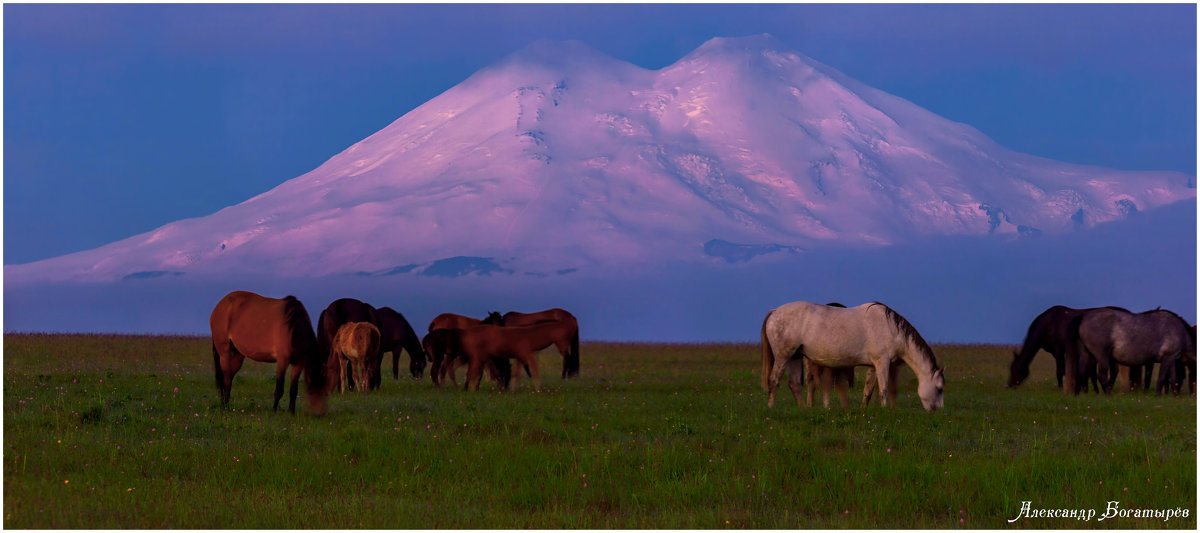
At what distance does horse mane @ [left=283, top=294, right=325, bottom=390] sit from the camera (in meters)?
17.1

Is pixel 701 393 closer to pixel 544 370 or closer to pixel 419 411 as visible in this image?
pixel 419 411

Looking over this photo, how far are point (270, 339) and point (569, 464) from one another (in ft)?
23.3

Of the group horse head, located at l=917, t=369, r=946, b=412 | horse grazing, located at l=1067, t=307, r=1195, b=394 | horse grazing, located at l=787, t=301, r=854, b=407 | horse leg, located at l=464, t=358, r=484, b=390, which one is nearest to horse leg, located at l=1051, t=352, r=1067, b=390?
horse grazing, located at l=1067, t=307, r=1195, b=394

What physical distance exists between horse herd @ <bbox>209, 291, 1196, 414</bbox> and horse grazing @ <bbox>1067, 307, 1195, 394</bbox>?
0.02 m

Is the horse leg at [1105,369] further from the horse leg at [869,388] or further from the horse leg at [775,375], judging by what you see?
the horse leg at [775,375]

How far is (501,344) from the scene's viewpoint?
23172 mm

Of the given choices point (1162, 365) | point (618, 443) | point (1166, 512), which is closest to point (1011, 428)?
point (1166, 512)

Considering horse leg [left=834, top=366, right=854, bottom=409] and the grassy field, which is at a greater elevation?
horse leg [left=834, top=366, right=854, bottom=409]

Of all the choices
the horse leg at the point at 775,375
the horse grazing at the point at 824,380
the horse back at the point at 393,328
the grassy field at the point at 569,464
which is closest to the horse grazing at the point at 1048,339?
the grassy field at the point at 569,464

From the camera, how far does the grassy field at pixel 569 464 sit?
1043 centimetres

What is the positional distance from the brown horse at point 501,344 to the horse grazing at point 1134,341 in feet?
42.5

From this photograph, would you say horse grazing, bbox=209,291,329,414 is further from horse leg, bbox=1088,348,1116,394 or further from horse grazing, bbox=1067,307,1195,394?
horse leg, bbox=1088,348,1116,394

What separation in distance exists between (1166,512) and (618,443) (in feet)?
21.3

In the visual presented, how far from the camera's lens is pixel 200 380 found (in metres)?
24.0
